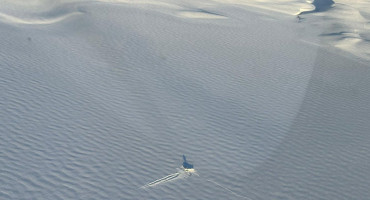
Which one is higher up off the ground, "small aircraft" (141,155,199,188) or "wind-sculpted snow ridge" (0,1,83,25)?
"wind-sculpted snow ridge" (0,1,83,25)

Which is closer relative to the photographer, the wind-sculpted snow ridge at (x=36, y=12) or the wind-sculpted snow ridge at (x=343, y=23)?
the wind-sculpted snow ridge at (x=36, y=12)

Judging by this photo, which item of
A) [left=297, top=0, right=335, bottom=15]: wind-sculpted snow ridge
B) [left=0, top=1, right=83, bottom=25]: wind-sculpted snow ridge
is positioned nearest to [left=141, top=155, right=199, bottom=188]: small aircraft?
[left=0, top=1, right=83, bottom=25]: wind-sculpted snow ridge

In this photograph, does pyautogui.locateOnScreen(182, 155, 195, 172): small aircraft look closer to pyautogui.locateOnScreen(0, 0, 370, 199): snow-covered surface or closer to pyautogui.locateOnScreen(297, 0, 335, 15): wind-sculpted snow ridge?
pyautogui.locateOnScreen(0, 0, 370, 199): snow-covered surface

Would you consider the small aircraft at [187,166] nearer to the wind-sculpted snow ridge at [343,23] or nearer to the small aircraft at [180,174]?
the small aircraft at [180,174]

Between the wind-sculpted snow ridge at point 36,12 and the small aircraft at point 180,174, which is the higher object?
the wind-sculpted snow ridge at point 36,12

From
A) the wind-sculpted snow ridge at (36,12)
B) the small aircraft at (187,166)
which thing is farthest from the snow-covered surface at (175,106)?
the small aircraft at (187,166)

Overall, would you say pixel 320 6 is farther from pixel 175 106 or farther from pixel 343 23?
pixel 175 106

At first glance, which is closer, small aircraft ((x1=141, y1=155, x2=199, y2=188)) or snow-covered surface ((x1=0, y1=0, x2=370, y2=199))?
small aircraft ((x1=141, y1=155, x2=199, y2=188))

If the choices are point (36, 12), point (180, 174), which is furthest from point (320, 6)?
point (180, 174)

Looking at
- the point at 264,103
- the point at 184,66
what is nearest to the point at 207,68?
the point at 184,66
